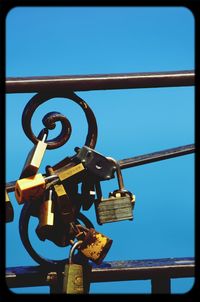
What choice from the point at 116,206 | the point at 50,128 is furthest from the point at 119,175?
the point at 50,128

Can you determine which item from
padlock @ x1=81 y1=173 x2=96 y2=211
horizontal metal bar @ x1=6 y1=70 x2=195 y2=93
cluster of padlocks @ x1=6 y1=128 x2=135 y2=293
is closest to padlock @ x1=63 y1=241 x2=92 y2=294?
cluster of padlocks @ x1=6 y1=128 x2=135 y2=293

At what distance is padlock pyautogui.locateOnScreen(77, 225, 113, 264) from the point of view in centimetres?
123

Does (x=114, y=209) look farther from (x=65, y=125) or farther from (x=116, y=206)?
(x=65, y=125)

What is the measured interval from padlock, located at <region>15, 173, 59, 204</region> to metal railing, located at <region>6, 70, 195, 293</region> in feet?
0.09

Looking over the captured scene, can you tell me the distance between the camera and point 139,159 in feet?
4.06

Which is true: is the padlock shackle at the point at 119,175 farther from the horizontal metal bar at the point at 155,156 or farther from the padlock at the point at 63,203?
the padlock at the point at 63,203

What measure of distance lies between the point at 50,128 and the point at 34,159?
0.08m

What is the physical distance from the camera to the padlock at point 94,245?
1228mm

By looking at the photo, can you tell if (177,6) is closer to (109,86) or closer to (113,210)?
(109,86)

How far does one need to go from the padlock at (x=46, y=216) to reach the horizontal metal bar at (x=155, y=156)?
0.53 ft

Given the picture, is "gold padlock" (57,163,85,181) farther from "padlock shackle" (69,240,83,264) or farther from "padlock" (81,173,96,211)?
"padlock shackle" (69,240,83,264)

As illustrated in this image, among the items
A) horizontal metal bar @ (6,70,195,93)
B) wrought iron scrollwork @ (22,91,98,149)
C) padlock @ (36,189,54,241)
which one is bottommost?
padlock @ (36,189,54,241)
